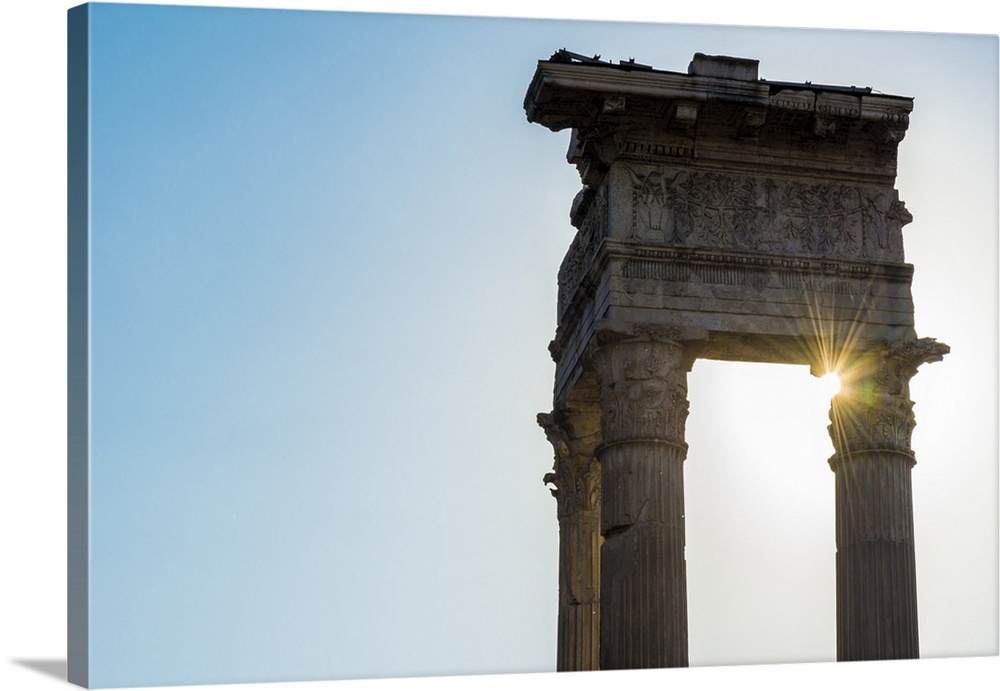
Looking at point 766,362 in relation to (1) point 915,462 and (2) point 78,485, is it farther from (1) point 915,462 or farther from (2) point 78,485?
(2) point 78,485

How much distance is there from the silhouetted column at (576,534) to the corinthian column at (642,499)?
13.6 feet

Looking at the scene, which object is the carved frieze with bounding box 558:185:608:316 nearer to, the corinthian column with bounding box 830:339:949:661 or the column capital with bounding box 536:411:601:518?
the column capital with bounding box 536:411:601:518

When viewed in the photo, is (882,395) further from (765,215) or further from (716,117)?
(716,117)

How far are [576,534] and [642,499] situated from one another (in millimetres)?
5757

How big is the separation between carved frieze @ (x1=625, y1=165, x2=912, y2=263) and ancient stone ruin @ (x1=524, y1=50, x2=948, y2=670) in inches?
1.2

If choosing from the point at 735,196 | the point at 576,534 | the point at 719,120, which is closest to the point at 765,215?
the point at 735,196

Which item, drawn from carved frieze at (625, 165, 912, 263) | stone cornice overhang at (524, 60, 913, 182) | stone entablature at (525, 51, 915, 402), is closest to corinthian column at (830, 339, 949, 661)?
stone entablature at (525, 51, 915, 402)

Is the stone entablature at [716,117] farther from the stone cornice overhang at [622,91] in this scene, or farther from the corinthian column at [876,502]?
the corinthian column at [876,502]

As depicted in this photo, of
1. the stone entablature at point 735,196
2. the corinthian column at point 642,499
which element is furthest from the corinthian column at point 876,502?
the corinthian column at point 642,499

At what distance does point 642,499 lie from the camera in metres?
34.2

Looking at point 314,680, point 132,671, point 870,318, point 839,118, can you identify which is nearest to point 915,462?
point 870,318

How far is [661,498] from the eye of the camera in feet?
112

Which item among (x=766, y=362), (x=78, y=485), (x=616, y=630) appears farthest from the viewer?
(x=766, y=362)

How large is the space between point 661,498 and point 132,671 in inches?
323
